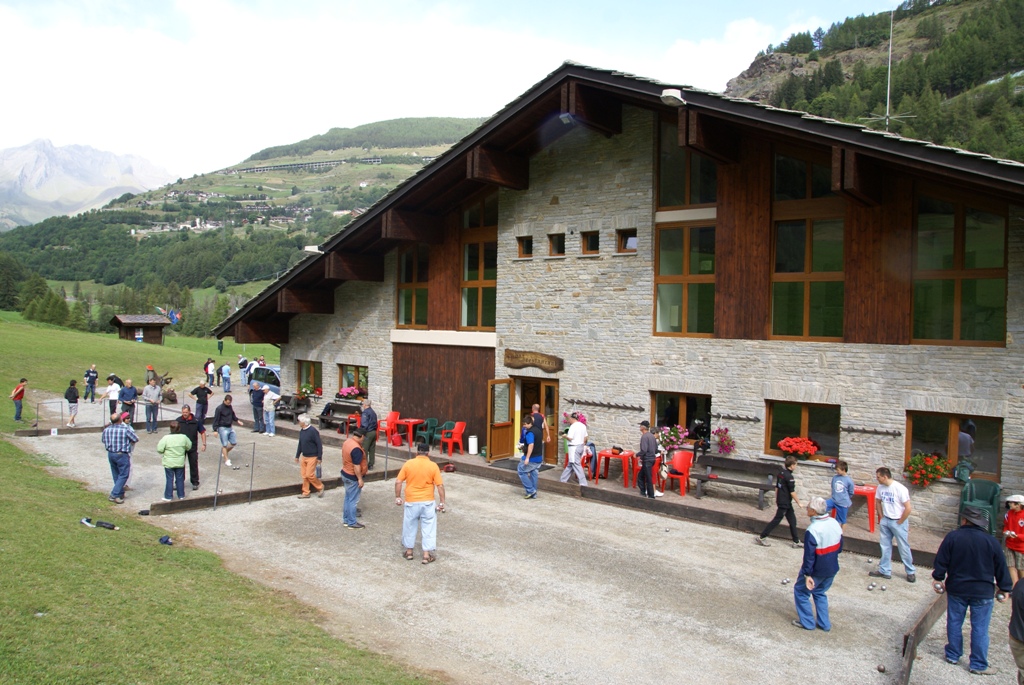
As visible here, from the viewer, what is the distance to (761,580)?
10.7m

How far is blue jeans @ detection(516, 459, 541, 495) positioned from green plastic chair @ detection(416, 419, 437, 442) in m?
4.85

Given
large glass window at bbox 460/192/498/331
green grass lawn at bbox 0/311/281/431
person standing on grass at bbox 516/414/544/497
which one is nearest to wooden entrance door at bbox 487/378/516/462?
large glass window at bbox 460/192/498/331

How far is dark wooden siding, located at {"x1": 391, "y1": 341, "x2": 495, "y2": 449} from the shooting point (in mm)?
19562

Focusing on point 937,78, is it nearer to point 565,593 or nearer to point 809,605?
point 809,605

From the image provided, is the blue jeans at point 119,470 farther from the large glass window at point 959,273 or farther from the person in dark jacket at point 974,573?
the large glass window at point 959,273

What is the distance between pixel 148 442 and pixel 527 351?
1060 centimetres

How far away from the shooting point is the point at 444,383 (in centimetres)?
2052

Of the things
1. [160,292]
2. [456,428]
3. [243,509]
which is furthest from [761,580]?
[160,292]

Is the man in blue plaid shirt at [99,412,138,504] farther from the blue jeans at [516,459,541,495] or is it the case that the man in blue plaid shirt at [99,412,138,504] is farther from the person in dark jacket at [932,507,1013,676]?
the person in dark jacket at [932,507,1013,676]

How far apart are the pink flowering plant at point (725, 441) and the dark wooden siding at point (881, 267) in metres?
2.95

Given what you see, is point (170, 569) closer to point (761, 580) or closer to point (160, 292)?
point (761, 580)

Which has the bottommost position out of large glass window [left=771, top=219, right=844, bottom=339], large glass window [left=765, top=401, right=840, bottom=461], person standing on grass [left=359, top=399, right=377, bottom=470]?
person standing on grass [left=359, top=399, right=377, bottom=470]

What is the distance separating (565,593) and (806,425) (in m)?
6.73

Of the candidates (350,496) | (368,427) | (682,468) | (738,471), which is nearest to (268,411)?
(368,427)
